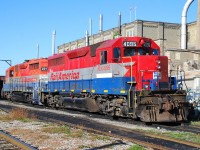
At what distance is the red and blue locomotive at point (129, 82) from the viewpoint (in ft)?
44.3

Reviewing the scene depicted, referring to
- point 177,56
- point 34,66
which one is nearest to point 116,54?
point 34,66

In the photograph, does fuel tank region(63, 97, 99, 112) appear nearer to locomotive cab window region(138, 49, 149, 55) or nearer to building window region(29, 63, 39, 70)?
locomotive cab window region(138, 49, 149, 55)

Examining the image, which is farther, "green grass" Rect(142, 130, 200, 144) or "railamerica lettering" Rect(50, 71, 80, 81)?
"railamerica lettering" Rect(50, 71, 80, 81)

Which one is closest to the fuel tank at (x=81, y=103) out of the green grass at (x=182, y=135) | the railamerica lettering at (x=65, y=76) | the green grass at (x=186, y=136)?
the railamerica lettering at (x=65, y=76)

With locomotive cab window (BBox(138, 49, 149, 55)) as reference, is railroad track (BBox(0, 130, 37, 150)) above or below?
below

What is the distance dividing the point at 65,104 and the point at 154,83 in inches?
345

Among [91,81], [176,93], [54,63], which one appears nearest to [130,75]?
[176,93]

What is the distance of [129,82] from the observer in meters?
14.4

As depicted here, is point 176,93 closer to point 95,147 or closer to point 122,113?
point 122,113

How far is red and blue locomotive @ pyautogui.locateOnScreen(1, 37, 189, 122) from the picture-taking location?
1349cm

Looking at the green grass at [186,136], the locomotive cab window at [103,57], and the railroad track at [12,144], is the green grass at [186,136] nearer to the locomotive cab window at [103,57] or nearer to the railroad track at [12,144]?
the railroad track at [12,144]

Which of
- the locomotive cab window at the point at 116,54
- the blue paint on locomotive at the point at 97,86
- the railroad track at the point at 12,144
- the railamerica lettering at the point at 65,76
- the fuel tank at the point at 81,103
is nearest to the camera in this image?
the railroad track at the point at 12,144

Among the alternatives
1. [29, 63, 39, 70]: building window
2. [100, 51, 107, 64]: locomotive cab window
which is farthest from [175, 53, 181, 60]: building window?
[100, 51, 107, 64]: locomotive cab window

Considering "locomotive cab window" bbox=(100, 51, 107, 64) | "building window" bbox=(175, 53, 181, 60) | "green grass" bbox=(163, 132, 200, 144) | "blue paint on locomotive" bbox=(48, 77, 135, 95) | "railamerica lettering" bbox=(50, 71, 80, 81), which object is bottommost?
"green grass" bbox=(163, 132, 200, 144)
